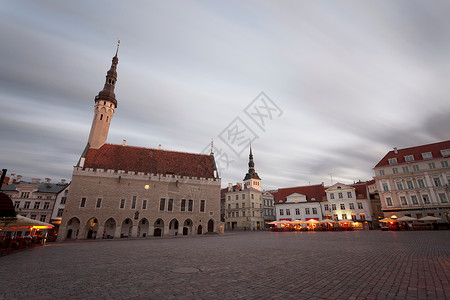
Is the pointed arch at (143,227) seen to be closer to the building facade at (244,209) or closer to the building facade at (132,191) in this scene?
the building facade at (132,191)

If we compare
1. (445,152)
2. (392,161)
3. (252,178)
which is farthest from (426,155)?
(252,178)

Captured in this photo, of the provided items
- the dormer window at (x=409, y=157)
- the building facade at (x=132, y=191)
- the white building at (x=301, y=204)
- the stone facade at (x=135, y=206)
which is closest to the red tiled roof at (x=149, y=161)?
the building facade at (x=132, y=191)

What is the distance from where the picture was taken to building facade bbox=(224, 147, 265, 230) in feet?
186

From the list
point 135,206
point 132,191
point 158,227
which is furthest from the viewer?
point 158,227

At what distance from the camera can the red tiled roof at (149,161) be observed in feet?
118

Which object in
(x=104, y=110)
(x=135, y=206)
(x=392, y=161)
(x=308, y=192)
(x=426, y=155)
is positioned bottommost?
(x=135, y=206)

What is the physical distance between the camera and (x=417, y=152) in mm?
42688

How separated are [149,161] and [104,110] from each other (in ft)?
43.3

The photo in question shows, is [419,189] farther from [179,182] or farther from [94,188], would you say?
[94,188]

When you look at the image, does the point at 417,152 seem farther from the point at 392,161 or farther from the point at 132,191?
the point at 132,191

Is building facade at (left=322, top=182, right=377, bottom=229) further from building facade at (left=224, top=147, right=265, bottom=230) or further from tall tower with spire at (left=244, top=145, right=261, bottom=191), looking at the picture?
tall tower with spire at (left=244, top=145, right=261, bottom=191)

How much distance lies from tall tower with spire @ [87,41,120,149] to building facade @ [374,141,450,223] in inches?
2212

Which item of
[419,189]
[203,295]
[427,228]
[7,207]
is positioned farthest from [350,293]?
[419,189]

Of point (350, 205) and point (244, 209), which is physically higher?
point (350, 205)
